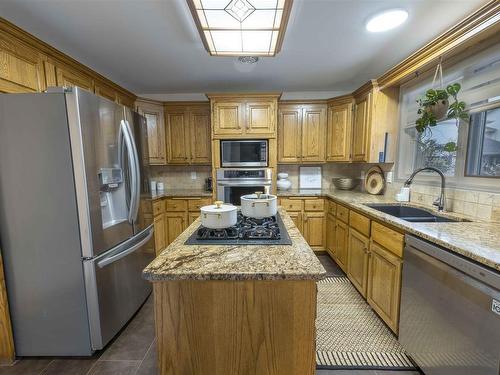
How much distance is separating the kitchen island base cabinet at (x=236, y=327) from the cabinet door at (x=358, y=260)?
1.40 meters

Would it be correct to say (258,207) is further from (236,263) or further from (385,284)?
(385,284)

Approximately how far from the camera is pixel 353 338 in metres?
1.74

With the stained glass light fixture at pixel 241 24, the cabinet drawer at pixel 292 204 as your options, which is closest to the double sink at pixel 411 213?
the cabinet drawer at pixel 292 204

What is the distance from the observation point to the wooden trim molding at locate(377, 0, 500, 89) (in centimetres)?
135

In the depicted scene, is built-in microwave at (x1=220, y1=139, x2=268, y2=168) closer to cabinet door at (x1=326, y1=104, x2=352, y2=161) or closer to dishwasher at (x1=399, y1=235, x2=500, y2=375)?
cabinet door at (x1=326, y1=104, x2=352, y2=161)

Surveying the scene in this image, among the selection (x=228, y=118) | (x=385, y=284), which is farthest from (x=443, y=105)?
(x=228, y=118)

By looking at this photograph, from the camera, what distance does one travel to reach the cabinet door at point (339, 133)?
3111 millimetres

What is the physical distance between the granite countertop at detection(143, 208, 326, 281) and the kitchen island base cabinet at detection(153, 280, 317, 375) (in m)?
0.06

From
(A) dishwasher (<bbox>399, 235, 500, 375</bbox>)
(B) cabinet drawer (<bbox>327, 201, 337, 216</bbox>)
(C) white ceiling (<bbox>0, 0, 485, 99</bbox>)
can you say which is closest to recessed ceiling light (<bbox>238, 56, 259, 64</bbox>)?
(C) white ceiling (<bbox>0, 0, 485, 99</bbox>)

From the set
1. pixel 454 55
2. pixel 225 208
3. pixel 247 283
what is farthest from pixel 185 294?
pixel 454 55

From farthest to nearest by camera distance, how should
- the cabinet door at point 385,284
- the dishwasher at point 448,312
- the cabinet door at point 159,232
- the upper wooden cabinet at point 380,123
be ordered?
the cabinet door at point 159,232 → the upper wooden cabinet at point 380,123 → the cabinet door at point 385,284 → the dishwasher at point 448,312

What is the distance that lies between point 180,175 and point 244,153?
4.18ft

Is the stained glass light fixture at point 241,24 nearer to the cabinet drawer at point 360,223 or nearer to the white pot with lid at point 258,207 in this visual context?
the white pot with lid at point 258,207

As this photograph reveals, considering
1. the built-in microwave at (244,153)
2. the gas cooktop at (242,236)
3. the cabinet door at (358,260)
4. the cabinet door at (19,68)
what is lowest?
the cabinet door at (358,260)
